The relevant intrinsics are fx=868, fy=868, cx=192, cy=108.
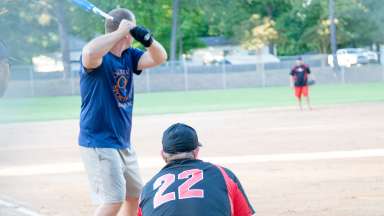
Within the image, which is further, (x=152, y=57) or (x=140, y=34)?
(x=152, y=57)

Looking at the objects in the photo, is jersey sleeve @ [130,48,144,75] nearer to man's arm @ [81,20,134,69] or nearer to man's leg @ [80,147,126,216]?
man's arm @ [81,20,134,69]

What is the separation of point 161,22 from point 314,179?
1922 inches

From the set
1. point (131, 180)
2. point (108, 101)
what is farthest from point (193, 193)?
point (131, 180)

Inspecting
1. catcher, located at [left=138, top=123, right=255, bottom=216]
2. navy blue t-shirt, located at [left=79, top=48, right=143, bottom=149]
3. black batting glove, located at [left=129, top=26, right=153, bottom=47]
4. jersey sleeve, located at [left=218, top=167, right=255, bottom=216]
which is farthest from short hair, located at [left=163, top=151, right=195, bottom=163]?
navy blue t-shirt, located at [left=79, top=48, right=143, bottom=149]

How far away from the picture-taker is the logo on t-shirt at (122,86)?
6.49 m

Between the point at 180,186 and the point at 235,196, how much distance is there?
34cm

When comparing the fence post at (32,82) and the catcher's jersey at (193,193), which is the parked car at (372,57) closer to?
the fence post at (32,82)

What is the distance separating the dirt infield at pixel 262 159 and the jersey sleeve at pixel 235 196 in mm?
4512

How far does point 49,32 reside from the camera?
139 feet

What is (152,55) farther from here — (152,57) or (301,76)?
(301,76)

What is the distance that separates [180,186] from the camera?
4.22 meters

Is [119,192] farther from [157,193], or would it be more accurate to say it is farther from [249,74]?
[249,74]

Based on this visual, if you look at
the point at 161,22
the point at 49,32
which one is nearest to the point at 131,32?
the point at 49,32

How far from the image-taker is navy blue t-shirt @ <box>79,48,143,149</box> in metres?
6.47
